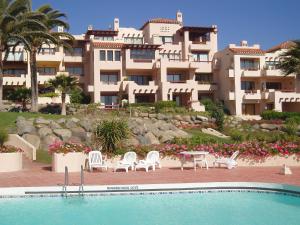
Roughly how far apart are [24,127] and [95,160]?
40.0 feet

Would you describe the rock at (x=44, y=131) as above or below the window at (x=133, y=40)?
below

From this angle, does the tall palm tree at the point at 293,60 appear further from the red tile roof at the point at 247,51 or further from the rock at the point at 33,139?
the rock at the point at 33,139

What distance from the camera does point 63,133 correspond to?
2970cm

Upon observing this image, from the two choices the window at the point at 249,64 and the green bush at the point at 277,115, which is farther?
the window at the point at 249,64

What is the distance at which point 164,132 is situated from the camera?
35531 millimetres

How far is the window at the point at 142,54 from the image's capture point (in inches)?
2052

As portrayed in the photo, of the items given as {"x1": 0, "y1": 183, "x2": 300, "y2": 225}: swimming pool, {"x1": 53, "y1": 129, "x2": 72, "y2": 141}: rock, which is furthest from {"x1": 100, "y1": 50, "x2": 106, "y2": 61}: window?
{"x1": 0, "y1": 183, "x2": 300, "y2": 225}: swimming pool

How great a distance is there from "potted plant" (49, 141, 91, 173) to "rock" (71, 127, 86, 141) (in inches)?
440

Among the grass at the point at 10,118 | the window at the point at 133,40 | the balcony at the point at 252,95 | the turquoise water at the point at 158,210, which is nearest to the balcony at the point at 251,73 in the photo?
the balcony at the point at 252,95

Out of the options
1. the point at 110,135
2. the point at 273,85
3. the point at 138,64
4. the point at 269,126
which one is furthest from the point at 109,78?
the point at 110,135

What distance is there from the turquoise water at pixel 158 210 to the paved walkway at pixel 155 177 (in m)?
1.43

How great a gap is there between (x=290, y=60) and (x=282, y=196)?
33.8 metres

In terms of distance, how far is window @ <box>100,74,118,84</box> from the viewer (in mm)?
52219

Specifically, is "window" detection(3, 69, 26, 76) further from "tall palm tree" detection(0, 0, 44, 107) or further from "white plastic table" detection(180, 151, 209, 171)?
"white plastic table" detection(180, 151, 209, 171)
